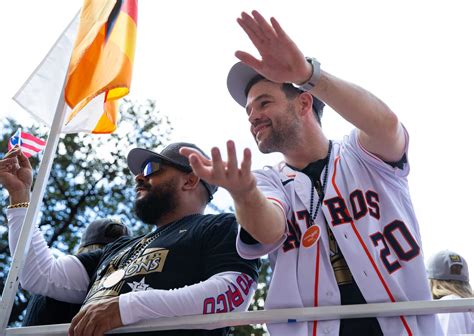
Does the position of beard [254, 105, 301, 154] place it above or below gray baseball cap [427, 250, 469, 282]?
above

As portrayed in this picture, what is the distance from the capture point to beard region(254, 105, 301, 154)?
2.80 meters

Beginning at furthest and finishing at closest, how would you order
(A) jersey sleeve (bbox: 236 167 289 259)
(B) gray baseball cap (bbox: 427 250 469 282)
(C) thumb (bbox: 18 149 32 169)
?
(B) gray baseball cap (bbox: 427 250 469 282)
(C) thumb (bbox: 18 149 32 169)
(A) jersey sleeve (bbox: 236 167 289 259)

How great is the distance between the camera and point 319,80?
94.0 inches

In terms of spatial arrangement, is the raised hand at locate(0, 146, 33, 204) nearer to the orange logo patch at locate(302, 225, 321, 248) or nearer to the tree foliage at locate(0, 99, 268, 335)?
the orange logo patch at locate(302, 225, 321, 248)

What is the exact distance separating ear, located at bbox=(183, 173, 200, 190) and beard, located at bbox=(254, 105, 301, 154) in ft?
3.07

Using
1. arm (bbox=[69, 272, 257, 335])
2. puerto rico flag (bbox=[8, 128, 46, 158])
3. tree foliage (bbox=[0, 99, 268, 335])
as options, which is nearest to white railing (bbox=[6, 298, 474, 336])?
arm (bbox=[69, 272, 257, 335])

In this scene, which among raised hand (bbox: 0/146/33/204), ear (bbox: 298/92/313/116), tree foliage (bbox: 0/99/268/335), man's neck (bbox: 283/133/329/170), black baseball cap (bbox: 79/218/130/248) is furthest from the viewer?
tree foliage (bbox: 0/99/268/335)

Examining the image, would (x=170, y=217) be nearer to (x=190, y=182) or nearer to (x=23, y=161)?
(x=190, y=182)

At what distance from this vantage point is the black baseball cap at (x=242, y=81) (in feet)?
10.1

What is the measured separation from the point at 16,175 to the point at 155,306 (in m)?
1.42

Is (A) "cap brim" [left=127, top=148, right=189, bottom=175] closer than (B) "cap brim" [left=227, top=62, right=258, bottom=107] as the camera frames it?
No

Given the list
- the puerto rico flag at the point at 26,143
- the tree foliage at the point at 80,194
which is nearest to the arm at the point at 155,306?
the puerto rico flag at the point at 26,143

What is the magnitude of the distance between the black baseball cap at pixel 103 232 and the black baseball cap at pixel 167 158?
1.96 feet

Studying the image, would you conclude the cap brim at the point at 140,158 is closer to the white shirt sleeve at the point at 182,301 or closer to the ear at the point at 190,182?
the ear at the point at 190,182
